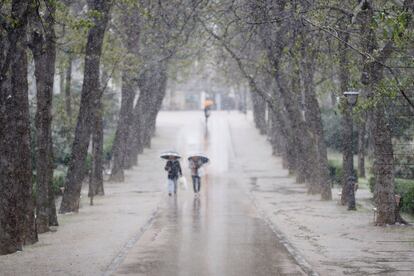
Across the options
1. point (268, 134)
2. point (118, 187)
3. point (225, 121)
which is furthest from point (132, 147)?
point (225, 121)

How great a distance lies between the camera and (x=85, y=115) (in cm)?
2452

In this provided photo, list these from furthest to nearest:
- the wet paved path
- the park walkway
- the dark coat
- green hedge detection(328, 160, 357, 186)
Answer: green hedge detection(328, 160, 357, 186) < the dark coat < the park walkway < the wet paved path

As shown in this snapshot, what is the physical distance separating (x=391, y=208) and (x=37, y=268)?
32.3 ft

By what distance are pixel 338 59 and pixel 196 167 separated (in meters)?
12.7

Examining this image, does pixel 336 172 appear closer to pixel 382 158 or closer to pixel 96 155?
pixel 96 155

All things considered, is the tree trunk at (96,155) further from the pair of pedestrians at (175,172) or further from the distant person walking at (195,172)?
the distant person walking at (195,172)

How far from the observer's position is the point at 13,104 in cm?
1599

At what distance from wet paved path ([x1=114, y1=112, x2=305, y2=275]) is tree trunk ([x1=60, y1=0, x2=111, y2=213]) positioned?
274cm

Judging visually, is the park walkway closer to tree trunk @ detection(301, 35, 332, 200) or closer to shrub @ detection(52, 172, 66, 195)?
tree trunk @ detection(301, 35, 332, 200)

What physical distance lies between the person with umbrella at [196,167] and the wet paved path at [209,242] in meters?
0.41

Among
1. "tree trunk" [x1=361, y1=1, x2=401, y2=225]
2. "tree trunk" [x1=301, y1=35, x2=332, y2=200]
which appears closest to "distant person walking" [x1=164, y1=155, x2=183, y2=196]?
"tree trunk" [x1=301, y1=35, x2=332, y2=200]

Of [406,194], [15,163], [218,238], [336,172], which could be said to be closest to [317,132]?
[406,194]

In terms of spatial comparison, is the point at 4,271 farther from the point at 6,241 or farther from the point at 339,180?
the point at 339,180

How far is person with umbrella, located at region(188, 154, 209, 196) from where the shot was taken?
3100 cm
